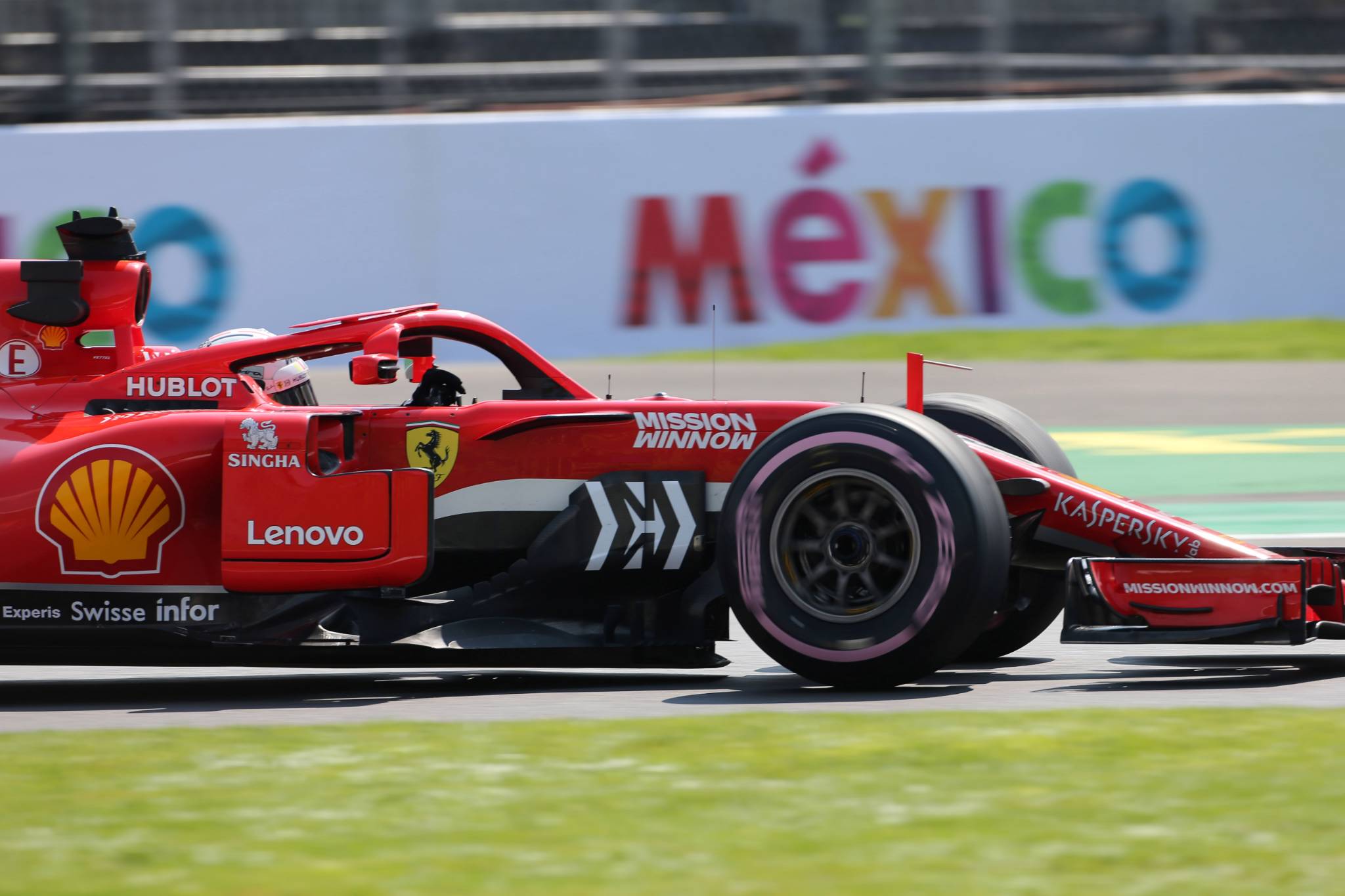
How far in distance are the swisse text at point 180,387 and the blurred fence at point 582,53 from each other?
27.0ft

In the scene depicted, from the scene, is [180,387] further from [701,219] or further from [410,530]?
[701,219]

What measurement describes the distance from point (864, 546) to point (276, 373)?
7.69ft

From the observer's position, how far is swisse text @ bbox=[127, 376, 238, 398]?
6754 millimetres

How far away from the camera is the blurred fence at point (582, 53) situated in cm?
1469

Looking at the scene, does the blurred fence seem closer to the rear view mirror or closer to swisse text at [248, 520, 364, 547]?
the rear view mirror

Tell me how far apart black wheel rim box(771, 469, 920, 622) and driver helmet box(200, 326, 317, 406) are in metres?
1.98

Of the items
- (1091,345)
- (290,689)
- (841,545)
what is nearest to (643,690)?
(841,545)

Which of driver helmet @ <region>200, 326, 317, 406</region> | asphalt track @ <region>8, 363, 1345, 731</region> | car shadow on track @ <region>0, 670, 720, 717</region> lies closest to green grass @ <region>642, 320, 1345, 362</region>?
asphalt track @ <region>8, 363, 1345, 731</region>

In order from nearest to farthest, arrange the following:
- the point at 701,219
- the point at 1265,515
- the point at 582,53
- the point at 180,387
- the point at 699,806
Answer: the point at 699,806, the point at 180,387, the point at 1265,515, the point at 701,219, the point at 582,53

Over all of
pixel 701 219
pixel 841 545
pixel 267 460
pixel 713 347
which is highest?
pixel 701 219

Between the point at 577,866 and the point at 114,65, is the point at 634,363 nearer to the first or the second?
the point at 114,65

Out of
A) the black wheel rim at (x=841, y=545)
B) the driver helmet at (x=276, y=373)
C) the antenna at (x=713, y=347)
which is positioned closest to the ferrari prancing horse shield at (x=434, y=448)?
the driver helmet at (x=276, y=373)

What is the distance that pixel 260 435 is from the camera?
639cm

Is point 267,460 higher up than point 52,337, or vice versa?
point 52,337
